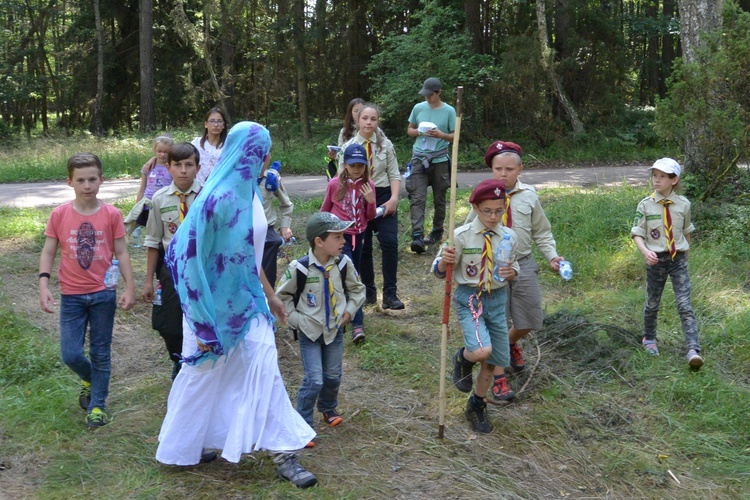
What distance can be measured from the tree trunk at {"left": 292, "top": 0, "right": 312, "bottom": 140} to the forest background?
4 centimetres

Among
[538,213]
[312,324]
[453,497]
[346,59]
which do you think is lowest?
[453,497]

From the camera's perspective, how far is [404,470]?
443 centimetres

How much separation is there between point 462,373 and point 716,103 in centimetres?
582

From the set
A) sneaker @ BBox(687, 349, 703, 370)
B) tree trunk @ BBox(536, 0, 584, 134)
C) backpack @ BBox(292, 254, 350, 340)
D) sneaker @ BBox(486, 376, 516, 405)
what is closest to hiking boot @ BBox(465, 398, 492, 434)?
sneaker @ BBox(486, 376, 516, 405)

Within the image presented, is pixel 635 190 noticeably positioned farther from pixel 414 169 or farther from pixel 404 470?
pixel 404 470

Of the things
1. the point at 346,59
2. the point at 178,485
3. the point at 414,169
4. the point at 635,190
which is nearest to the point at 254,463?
the point at 178,485

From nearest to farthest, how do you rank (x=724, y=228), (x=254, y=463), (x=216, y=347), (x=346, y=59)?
(x=216, y=347), (x=254, y=463), (x=724, y=228), (x=346, y=59)

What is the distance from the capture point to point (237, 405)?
399cm

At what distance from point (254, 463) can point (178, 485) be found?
48 centimetres

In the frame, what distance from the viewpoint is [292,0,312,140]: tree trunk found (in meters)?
23.4

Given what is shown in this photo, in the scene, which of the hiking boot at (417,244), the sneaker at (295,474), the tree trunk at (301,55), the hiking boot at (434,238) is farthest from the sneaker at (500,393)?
the tree trunk at (301,55)

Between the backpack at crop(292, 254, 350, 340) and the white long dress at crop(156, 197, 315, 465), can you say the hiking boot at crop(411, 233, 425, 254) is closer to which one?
the backpack at crop(292, 254, 350, 340)

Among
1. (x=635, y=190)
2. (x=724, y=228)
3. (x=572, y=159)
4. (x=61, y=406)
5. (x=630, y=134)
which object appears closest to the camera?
(x=61, y=406)

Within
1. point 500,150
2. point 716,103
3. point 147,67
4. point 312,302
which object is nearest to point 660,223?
point 500,150
